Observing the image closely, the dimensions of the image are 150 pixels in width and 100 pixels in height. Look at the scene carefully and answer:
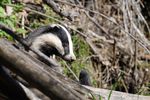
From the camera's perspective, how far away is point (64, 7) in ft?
18.2

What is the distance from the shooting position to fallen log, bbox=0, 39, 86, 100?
2119 millimetres

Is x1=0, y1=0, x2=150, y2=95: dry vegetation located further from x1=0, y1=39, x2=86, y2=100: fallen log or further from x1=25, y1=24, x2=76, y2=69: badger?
x1=0, y1=39, x2=86, y2=100: fallen log

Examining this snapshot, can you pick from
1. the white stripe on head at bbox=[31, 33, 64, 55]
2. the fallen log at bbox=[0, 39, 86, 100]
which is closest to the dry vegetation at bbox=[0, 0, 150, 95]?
the white stripe on head at bbox=[31, 33, 64, 55]

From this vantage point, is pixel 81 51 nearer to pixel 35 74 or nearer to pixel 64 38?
pixel 64 38

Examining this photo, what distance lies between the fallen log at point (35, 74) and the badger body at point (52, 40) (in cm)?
87

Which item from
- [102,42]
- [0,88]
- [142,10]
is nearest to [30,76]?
[0,88]

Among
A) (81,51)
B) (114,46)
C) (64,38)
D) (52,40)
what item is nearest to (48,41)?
(52,40)

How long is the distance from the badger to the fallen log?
87 cm

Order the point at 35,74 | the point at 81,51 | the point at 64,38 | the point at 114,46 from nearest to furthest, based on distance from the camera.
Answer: the point at 35,74 → the point at 64,38 → the point at 81,51 → the point at 114,46

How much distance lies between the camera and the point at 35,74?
2139 millimetres

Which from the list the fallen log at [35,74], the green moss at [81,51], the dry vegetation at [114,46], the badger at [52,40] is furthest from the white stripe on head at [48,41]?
the dry vegetation at [114,46]

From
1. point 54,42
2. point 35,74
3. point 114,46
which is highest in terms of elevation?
point 35,74

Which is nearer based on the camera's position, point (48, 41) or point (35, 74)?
point (35, 74)

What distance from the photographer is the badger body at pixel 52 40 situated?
3141mm
